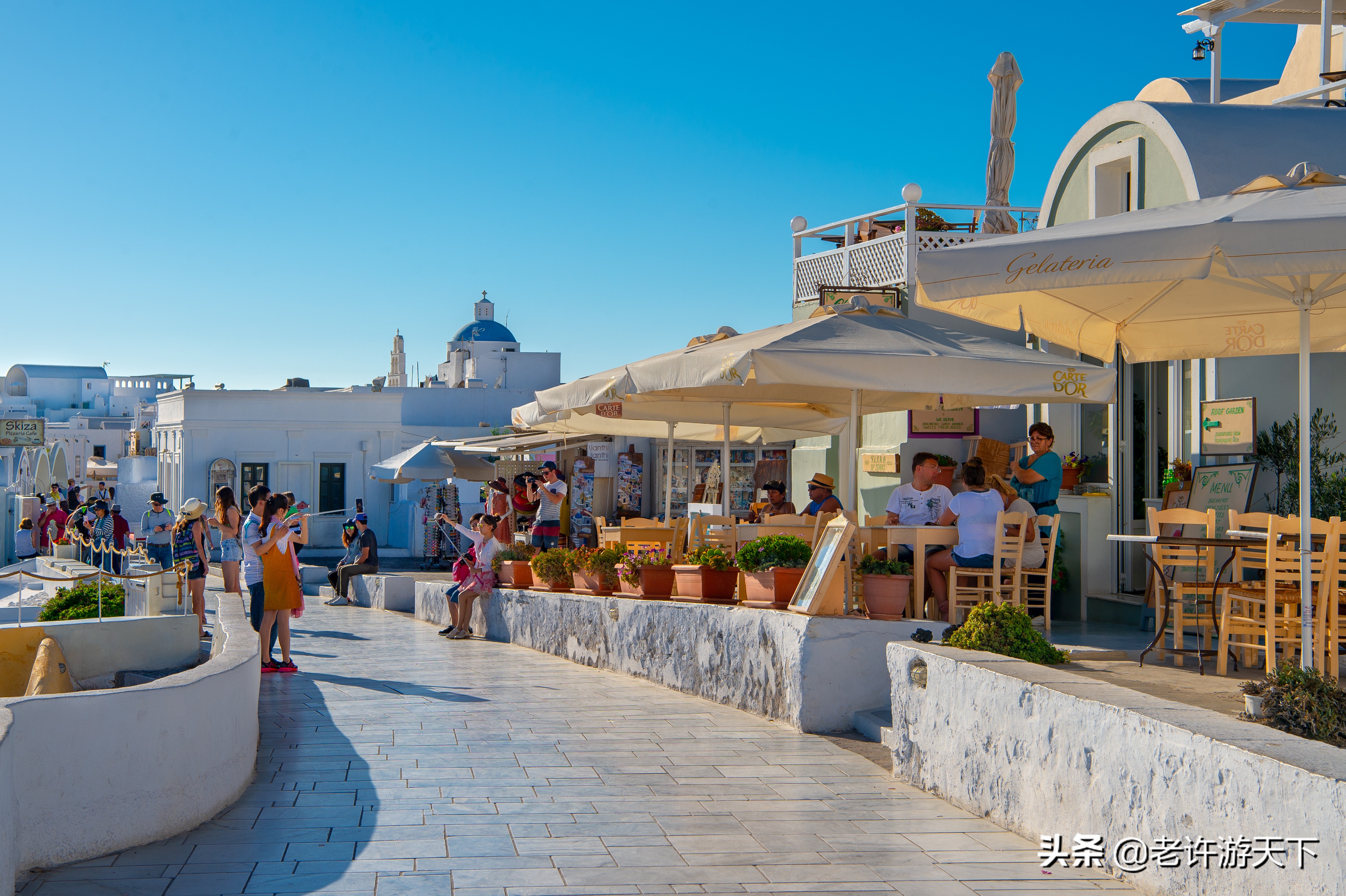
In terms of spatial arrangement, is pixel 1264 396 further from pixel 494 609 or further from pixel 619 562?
pixel 494 609

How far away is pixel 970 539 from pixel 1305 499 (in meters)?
2.45

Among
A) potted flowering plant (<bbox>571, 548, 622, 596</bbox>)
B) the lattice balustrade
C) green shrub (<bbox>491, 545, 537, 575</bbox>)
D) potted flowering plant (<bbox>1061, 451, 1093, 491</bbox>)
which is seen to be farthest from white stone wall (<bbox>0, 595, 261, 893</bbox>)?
the lattice balustrade

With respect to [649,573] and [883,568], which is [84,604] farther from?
[883,568]

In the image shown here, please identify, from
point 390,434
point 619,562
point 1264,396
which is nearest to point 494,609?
point 619,562

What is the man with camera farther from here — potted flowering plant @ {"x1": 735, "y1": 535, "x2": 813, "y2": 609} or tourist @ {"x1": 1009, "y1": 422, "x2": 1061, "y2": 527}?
tourist @ {"x1": 1009, "y1": 422, "x2": 1061, "y2": 527}

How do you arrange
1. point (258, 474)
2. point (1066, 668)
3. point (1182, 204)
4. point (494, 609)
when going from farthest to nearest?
point (258, 474) → point (494, 609) → point (1066, 668) → point (1182, 204)

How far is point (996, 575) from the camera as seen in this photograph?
7695 millimetres

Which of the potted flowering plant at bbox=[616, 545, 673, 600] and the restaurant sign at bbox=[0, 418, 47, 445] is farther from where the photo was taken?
the restaurant sign at bbox=[0, 418, 47, 445]

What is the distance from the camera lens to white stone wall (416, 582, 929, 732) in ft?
24.9

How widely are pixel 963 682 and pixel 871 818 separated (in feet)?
2.73

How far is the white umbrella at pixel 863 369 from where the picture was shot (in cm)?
770

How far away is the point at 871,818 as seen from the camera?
18.4 feet

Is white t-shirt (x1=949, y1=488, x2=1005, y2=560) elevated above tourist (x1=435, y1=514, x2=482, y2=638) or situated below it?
above

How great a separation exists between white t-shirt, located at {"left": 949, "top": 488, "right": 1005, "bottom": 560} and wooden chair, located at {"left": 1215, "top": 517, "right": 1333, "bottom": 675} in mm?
1565
